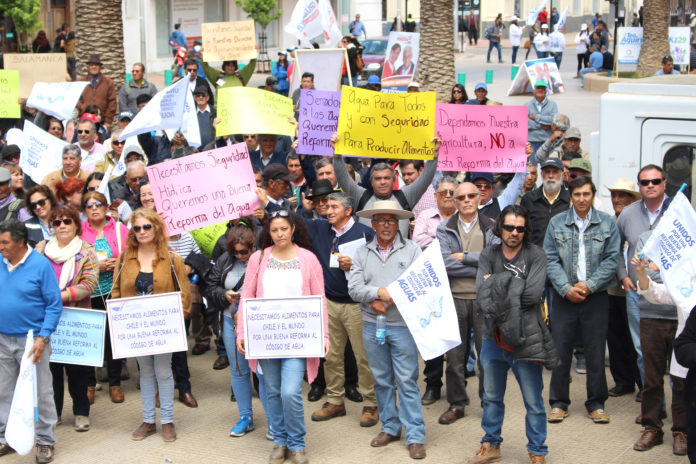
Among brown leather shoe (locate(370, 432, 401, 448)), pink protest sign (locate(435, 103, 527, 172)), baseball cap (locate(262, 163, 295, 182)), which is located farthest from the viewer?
pink protest sign (locate(435, 103, 527, 172))

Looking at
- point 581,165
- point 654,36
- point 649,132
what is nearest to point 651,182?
point 649,132

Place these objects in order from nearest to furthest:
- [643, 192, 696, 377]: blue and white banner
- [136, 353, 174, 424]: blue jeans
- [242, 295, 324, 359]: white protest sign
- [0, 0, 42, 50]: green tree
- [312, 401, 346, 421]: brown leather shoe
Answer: [643, 192, 696, 377]: blue and white banner → [242, 295, 324, 359]: white protest sign → [136, 353, 174, 424]: blue jeans → [312, 401, 346, 421]: brown leather shoe → [0, 0, 42, 50]: green tree

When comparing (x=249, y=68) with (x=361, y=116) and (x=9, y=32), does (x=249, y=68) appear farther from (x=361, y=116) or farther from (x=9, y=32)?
(x=9, y=32)

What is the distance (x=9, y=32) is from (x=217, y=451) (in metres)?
27.0

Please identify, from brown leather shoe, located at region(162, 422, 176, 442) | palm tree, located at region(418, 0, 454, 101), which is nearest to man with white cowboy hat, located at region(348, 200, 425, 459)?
brown leather shoe, located at region(162, 422, 176, 442)

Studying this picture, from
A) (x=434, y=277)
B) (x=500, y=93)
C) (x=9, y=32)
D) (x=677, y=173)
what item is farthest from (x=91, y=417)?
(x=9, y=32)

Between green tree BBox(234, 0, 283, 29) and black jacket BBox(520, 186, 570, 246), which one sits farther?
green tree BBox(234, 0, 283, 29)

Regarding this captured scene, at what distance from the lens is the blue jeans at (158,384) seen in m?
7.33

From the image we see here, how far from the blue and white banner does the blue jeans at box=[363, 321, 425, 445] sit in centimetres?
180

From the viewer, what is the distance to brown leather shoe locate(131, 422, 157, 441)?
24.1ft

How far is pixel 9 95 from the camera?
42.4 ft

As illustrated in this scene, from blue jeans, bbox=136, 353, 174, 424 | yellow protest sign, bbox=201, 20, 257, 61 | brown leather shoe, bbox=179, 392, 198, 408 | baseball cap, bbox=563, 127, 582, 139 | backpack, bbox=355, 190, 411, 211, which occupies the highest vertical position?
yellow protest sign, bbox=201, 20, 257, 61

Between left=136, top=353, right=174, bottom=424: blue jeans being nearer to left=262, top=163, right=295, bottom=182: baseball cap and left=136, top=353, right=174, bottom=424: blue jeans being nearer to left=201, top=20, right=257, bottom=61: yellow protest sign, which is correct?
left=262, top=163, right=295, bottom=182: baseball cap

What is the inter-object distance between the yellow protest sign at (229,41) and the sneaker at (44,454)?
8.66 meters
